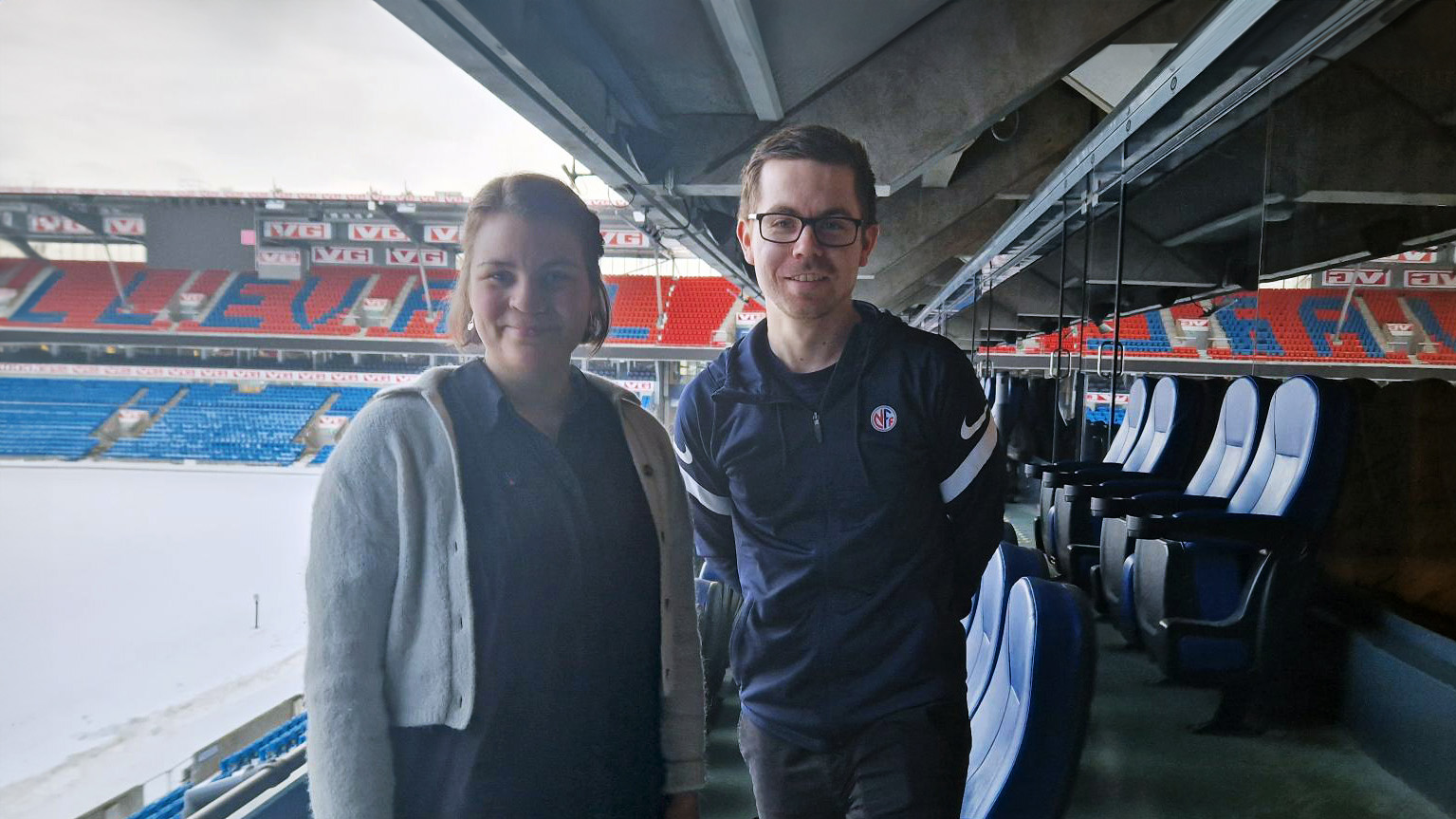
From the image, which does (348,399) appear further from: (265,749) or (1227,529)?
(1227,529)

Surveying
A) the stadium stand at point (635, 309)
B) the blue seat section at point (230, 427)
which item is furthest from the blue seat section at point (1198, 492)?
the blue seat section at point (230, 427)

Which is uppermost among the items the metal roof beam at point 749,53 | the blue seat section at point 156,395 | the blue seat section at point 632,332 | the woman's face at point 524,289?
the blue seat section at point 632,332

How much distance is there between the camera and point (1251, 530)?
1904 millimetres

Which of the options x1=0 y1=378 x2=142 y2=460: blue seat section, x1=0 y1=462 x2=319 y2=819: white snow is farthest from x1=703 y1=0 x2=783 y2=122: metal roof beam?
x1=0 y1=378 x2=142 y2=460: blue seat section

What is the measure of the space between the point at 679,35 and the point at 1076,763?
2427 millimetres

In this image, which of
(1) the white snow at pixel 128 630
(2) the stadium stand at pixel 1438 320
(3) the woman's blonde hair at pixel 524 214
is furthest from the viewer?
(1) the white snow at pixel 128 630

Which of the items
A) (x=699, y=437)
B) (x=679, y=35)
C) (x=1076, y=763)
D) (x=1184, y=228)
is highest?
(x=679, y=35)

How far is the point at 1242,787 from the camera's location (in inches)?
74.5

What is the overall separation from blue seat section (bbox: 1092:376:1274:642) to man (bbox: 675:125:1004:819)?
130 centimetres

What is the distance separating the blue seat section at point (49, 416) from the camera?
46.0 ft

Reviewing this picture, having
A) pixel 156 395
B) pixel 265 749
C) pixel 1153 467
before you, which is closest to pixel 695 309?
pixel 156 395

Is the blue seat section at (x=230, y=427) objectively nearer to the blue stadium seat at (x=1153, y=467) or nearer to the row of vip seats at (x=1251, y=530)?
the blue stadium seat at (x=1153, y=467)

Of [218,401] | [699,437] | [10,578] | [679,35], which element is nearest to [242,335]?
[218,401]

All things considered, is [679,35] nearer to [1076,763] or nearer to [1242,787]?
[1076,763]
